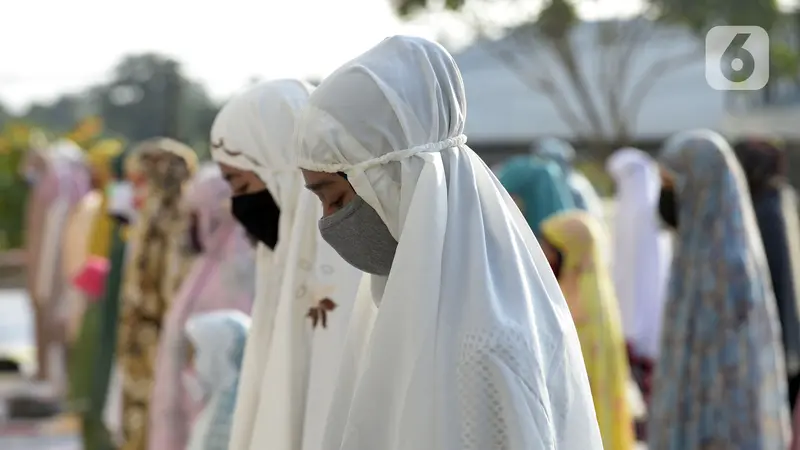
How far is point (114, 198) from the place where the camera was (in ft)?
21.5

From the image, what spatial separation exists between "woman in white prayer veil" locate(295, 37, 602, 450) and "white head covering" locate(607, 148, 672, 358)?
5.11 meters

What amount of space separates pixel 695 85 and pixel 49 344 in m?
22.3

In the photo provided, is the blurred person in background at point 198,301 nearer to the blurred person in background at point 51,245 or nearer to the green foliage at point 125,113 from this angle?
the blurred person in background at point 51,245

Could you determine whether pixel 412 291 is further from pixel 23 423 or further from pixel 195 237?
pixel 23 423

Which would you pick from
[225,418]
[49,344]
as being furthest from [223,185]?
[49,344]

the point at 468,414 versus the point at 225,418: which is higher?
the point at 468,414

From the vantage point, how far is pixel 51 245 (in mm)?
9188

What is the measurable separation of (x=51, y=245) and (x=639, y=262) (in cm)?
416

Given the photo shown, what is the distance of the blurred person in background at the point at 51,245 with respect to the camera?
9.18m

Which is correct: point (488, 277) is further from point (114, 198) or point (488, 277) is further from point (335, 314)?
point (114, 198)

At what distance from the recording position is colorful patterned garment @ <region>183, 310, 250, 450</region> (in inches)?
135

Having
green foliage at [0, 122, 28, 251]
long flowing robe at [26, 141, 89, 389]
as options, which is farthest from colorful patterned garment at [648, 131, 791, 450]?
green foliage at [0, 122, 28, 251]

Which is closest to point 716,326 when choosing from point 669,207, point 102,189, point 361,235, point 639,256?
point 669,207

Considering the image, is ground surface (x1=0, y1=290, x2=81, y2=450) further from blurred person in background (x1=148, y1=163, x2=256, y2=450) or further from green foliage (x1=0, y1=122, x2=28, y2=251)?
blurred person in background (x1=148, y1=163, x2=256, y2=450)
